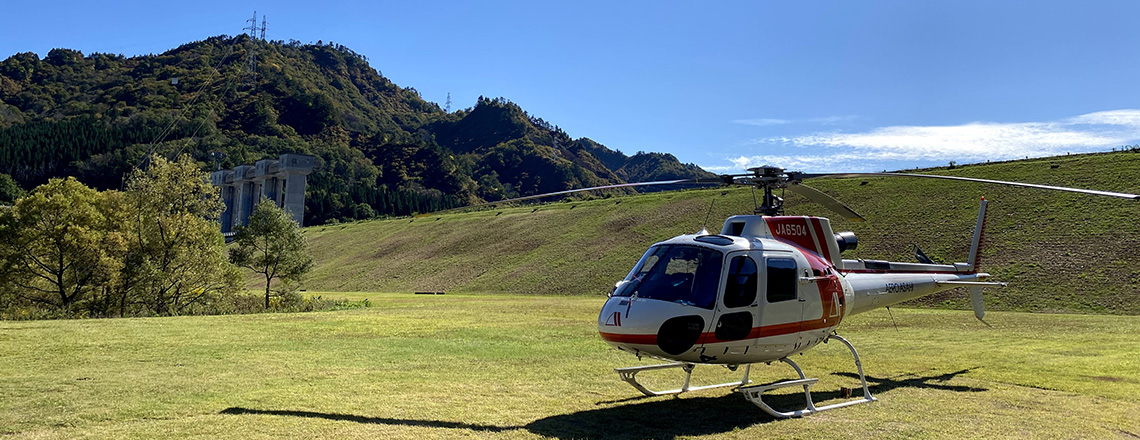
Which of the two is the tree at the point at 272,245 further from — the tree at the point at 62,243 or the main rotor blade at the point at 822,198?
the main rotor blade at the point at 822,198

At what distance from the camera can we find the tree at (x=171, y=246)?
29.8 meters

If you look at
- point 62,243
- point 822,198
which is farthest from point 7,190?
point 822,198

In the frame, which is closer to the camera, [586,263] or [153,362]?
[153,362]

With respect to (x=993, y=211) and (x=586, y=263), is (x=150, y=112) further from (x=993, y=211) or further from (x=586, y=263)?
(x=993, y=211)

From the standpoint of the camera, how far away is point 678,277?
10.2 metres

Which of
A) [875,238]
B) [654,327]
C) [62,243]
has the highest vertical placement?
[875,238]

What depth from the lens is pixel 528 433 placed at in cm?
906

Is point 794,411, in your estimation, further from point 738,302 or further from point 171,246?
point 171,246

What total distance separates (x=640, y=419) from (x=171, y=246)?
27.7m

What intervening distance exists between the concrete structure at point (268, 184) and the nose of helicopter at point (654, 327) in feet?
239

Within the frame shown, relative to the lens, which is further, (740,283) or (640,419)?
(740,283)

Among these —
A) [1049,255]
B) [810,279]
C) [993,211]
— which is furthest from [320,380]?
[993,211]

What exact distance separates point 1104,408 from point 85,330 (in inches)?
924

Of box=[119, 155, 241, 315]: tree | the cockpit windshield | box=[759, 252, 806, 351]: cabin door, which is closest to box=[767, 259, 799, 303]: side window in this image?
box=[759, 252, 806, 351]: cabin door
